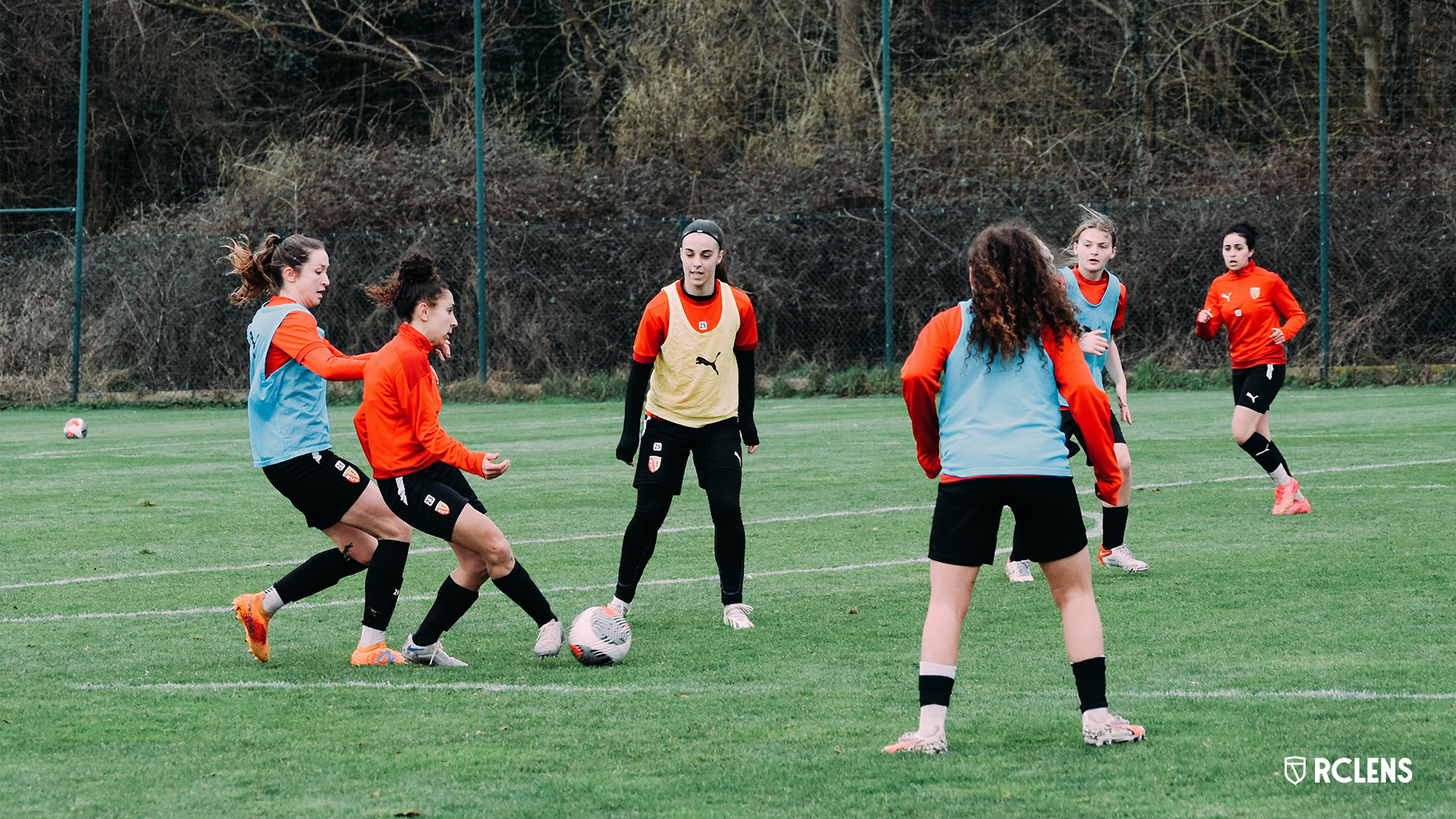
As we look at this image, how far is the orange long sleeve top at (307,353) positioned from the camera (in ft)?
20.3

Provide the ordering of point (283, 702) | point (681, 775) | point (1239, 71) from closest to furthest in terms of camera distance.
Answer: point (681, 775) < point (283, 702) < point (1239, 71)

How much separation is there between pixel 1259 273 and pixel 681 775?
768cm

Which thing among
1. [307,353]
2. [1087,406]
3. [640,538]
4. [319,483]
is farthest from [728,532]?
[1087,406]

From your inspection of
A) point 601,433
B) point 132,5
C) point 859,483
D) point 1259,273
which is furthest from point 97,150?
point 1259,273

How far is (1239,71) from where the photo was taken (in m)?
24.5

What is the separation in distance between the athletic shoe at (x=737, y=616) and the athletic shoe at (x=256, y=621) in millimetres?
1880

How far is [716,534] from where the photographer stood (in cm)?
689

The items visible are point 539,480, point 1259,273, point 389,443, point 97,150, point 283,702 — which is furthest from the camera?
point 97,150

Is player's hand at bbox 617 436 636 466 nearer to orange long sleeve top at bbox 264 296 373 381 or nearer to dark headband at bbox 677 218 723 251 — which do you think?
dark headband at bbox 677 218 723 251

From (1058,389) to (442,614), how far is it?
2.64 metres

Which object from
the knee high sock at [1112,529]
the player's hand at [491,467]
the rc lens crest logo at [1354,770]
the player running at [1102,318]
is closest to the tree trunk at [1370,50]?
the player running at [1102,318]

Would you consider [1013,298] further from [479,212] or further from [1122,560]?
[479,212]

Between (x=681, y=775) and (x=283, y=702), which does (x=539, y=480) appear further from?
(x=681, y=775)

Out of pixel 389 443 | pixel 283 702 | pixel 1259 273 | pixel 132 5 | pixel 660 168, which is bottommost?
pixel 283 702
